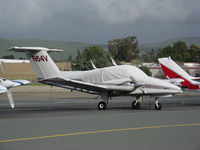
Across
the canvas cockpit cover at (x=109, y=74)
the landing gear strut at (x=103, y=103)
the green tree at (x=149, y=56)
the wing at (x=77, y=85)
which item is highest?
the green tree at (x=149, y=56)

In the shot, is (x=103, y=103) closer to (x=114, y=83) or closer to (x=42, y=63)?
(x=114, y=83)

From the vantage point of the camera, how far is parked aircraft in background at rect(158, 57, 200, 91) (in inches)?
1113

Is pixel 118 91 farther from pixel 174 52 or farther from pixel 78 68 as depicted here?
pixel 174 52

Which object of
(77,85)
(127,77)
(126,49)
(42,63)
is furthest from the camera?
(126,49)

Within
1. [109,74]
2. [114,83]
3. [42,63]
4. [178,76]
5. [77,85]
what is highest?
[42,63]

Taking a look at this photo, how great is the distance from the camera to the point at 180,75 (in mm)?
29734

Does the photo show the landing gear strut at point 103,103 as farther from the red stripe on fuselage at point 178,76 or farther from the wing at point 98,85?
the red stripe on fuselage at point 178,76

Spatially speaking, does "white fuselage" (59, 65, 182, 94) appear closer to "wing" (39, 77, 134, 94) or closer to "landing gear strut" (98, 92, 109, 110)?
"wing" (39, 77, 134, 94)

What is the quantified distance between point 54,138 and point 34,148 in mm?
1489

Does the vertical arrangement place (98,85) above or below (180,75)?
below

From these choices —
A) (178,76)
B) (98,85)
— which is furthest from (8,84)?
(178,76)

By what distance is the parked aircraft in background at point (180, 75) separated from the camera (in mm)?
28281

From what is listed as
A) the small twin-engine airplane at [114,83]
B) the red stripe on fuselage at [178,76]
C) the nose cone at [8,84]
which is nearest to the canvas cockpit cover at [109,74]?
the small twin-engine airplane at [114,83]

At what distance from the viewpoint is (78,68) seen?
3428 inches
